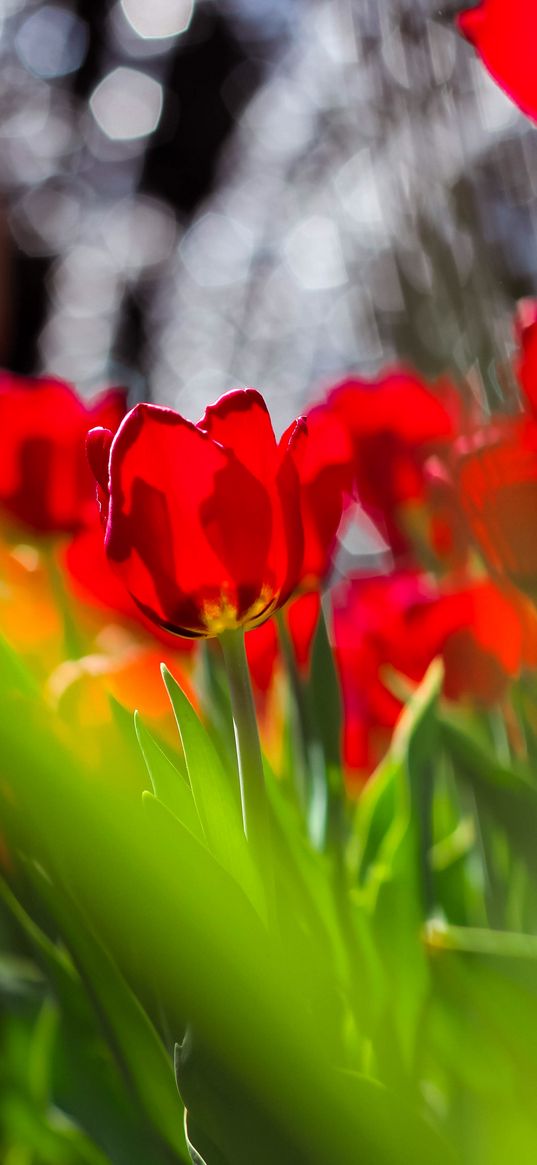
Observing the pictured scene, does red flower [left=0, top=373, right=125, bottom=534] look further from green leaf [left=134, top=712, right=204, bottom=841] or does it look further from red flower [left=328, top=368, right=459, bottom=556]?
green leaf [left=134, top=712, right=204, bottom=841]

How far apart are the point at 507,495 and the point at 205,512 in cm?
6

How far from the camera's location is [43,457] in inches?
17.6

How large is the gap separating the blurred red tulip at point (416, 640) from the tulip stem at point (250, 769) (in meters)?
0.09

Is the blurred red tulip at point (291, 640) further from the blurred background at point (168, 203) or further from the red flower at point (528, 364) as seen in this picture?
the blurred background at point (168, 203)

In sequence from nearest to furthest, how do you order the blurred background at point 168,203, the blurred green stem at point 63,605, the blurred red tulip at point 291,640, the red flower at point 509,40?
the red flower at point 509,40 < the blurred red tulip at point 291,640 < the blurred green stem at point 63,605 < the blurred background at point 168,203

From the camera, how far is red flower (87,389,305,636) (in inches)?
8.3

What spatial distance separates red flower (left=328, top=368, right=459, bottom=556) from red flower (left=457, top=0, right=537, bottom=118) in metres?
0.16

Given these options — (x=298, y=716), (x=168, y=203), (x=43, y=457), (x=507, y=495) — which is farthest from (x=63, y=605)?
(x=168, y=203)

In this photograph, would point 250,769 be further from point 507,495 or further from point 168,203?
point 168,203

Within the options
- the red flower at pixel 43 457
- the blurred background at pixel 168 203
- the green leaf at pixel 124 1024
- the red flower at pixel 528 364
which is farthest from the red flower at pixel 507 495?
the blurred background at pixel 168 203

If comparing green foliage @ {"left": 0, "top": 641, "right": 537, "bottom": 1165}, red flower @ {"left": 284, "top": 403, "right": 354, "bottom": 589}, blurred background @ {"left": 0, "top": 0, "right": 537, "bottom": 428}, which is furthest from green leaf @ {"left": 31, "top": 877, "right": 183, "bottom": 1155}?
blurred background @ {"left": 0, "top": 0, "right": 537, "bottom": 428}

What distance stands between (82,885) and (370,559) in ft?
4.15

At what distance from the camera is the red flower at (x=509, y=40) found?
232 millimetres

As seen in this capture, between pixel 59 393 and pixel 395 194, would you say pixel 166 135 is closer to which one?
pixel 59 393
